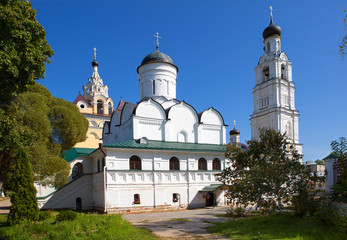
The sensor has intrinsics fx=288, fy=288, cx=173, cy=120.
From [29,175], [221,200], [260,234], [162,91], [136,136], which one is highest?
[162,91]

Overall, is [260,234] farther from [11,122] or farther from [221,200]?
[221,200]

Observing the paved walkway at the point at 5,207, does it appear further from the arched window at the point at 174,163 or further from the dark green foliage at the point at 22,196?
the arched window at the point at 174,163

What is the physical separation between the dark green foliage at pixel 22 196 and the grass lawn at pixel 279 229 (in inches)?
283

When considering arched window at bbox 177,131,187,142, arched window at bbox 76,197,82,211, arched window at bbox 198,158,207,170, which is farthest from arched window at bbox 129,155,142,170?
arched window at bbox 76,197,82,211

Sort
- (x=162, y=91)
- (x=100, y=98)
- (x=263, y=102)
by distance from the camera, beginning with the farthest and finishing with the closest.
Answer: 1. (x=100, y=98)
2. (x=263, y=102)
3. (x=162, y=91)

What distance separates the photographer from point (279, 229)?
29.3ft

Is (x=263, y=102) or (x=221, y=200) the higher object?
(x=263, y=102)

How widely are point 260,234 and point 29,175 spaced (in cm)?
948

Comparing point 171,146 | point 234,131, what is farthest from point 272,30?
point 171,146

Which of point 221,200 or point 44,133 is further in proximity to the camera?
point 221,200

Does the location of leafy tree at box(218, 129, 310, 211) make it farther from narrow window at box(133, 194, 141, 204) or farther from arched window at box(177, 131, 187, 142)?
arched window at box(177, 131, 187, 142)

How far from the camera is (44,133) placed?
53.7ft

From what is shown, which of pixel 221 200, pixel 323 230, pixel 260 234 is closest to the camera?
pixel 323 230

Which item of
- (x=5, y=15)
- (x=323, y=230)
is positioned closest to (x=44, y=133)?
(x=5, y=15)
